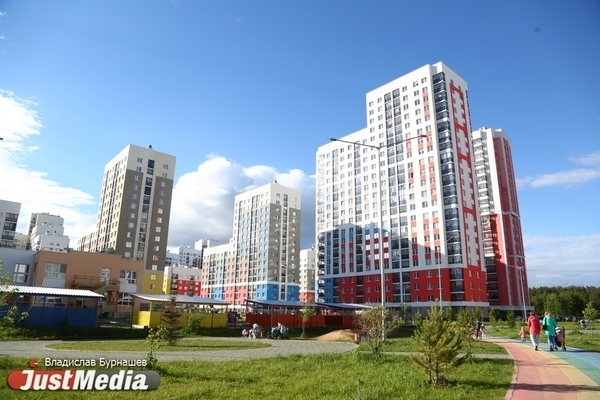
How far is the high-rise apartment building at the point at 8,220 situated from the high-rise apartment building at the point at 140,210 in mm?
23520

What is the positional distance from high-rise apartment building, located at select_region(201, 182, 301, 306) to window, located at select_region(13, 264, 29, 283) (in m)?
79.5

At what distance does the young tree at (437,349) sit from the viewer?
37.3ft

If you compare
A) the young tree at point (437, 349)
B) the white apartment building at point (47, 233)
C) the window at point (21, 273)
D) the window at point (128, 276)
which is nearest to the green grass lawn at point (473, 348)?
the young tree at point (437, 349)

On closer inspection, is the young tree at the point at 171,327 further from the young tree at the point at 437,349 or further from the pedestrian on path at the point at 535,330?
the pedestrian on path at the point at 535,330

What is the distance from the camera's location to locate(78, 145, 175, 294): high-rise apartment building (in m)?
88.9

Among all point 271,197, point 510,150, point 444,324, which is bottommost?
point 444,324

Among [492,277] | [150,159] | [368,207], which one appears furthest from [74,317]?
[492,277]

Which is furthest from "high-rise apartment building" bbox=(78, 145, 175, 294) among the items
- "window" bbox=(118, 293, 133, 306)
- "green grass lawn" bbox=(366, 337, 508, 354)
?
"green grass lawn" bbox=(366, 337, 508, 354)

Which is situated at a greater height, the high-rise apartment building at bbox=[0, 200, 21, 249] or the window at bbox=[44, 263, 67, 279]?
the high-rise apartment building at bbox=[0, 200, 21, 249]

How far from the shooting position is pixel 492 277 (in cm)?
10006

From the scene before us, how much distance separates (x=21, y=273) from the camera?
Result: 4744cm

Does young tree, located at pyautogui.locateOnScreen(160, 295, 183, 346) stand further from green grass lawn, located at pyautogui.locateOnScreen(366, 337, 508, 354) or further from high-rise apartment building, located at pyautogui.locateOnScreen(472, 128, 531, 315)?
high-rise apartment building, located at pyautogui.locateOnScreen(472, 128, 531, 315)

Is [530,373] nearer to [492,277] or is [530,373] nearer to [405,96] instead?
[405,96]

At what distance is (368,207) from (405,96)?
95.9 ft
